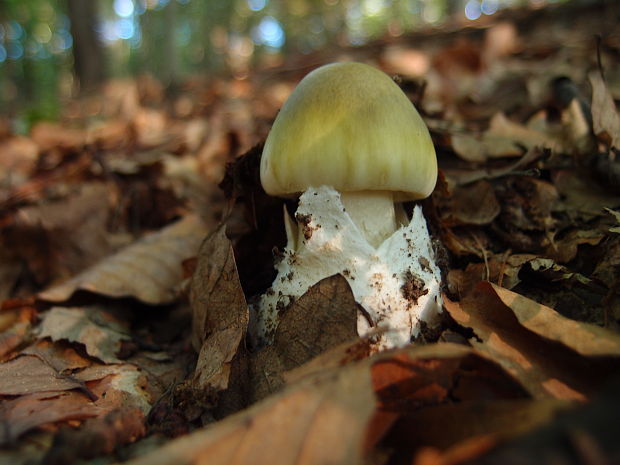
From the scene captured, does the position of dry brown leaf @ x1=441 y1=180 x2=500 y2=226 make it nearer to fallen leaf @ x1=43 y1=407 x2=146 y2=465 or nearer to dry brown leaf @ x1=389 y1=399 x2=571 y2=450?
dry brown leaf @ x1=389 y1=399 x2=571 y2=450

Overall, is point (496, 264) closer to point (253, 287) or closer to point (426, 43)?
point (253, 287)

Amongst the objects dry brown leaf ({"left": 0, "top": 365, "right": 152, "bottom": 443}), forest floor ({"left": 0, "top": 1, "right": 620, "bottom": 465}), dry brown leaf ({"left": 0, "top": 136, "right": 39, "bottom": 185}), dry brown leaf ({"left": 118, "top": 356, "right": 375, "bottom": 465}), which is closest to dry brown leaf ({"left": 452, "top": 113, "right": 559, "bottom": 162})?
forest floor ({"left": 0, "top": 1, "right": 620, "bottom": 465})

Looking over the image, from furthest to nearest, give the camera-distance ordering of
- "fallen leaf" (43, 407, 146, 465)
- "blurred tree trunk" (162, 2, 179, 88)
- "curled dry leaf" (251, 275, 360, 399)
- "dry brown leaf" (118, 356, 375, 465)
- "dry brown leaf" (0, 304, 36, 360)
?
"blurred tree trunk" (162, 2, 179, 88) → "dry brown leaf" (0, 304, 36, 360) → "curled dry leaf" (251, 275, 360, 399) → "fallen leaf" (43, 407, 146, 465) → "dry brown leaf" (118, 356, 375, 465)

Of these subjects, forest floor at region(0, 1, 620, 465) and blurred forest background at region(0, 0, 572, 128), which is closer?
forest floor at region(0, 1, 620, 465)

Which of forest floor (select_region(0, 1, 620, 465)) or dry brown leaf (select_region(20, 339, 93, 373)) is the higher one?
forest floor (select_region(0, 1, 620, 465))

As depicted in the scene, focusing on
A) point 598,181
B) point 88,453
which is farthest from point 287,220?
point 598,181

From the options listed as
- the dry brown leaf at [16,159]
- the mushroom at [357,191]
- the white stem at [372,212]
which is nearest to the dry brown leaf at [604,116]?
the mushroom at [357,191]

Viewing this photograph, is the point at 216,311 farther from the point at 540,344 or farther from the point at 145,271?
the point at 540,344

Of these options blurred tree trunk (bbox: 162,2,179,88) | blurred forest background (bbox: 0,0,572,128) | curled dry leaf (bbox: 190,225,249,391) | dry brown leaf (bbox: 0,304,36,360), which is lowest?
dry brown leaf (bbox: 0,304,36,360)
